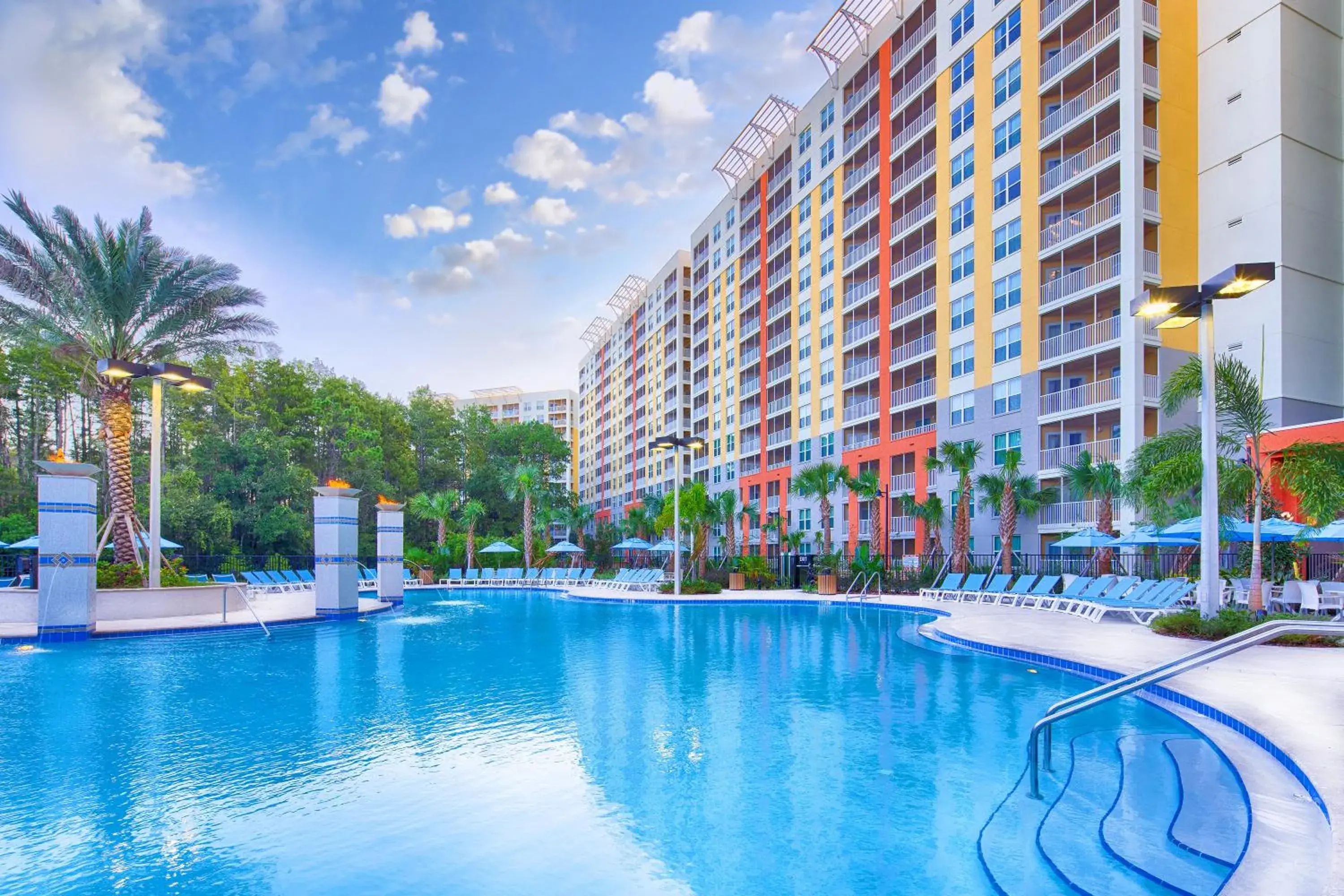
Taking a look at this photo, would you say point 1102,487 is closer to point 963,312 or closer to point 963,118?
point 963,312

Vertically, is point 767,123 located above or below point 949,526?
above

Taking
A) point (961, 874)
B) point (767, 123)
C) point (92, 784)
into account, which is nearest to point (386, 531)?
point (92, 784)

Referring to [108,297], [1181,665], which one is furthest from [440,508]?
[1181,665]

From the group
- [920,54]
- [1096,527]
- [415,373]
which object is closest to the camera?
[1096,527]

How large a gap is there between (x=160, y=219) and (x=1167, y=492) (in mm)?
25135

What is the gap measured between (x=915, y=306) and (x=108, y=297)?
3088 centimetres

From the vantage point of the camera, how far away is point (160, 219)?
21.1 metres

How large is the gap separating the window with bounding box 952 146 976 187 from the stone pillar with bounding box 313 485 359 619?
27892 millimetres

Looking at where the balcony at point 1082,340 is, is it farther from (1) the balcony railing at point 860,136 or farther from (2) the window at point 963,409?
(1) the balcony railing at point 860,136

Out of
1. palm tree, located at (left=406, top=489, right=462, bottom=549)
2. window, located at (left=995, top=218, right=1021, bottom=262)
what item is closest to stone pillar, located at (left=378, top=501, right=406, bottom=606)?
palm tree, located at (left=406, top=489, right=462, bottom=549)

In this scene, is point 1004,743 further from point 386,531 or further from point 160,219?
point 160,219

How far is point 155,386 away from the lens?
1756 cm

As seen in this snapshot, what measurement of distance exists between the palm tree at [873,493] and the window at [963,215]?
452 inches

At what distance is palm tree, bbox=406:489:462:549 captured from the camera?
44.1 m
